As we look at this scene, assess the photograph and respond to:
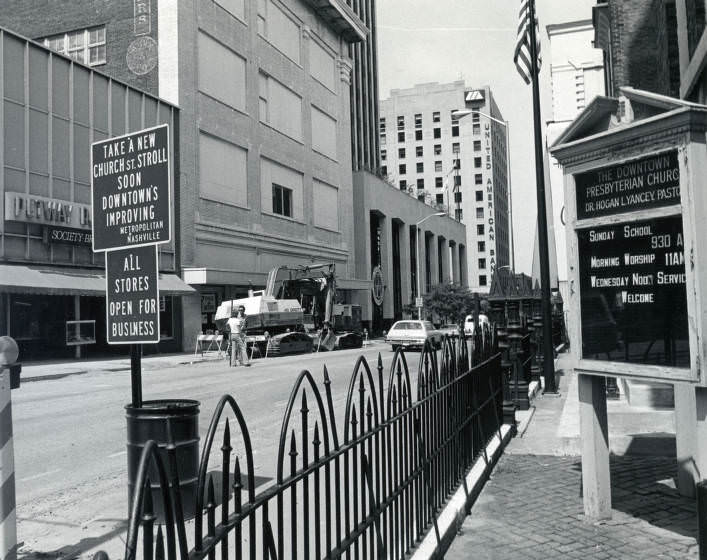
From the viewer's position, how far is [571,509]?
5.36 m

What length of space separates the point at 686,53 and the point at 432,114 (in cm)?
11185

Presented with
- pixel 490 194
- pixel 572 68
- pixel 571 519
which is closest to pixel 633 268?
pixel 571 519

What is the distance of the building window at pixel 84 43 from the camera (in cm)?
3428

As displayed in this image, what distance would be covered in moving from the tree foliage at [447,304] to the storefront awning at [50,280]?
43.7 meters

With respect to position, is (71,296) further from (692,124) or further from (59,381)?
(692,124)

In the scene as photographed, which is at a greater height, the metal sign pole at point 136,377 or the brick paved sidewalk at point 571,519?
the metal sign pole at point 136,377

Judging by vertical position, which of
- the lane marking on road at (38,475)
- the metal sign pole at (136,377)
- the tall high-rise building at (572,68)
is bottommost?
the lane marking on road at (38,475)

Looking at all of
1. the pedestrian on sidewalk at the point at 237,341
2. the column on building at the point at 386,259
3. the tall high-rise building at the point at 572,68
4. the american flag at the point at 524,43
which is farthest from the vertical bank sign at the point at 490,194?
the american flag at the point at 524,43

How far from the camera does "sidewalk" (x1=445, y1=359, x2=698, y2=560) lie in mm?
4527

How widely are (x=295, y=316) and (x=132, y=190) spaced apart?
26.1 metres

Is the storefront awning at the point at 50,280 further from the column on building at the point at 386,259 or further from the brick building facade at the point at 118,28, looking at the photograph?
the column on building at the point at 386,259

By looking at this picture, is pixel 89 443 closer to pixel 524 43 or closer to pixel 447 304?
pixel 524 43

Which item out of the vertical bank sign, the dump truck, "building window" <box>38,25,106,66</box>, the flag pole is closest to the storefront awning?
the dump truck

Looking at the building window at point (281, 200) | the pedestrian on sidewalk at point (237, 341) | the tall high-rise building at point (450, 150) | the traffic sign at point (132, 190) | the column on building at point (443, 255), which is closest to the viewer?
the traffic sign at point (132, 190)
